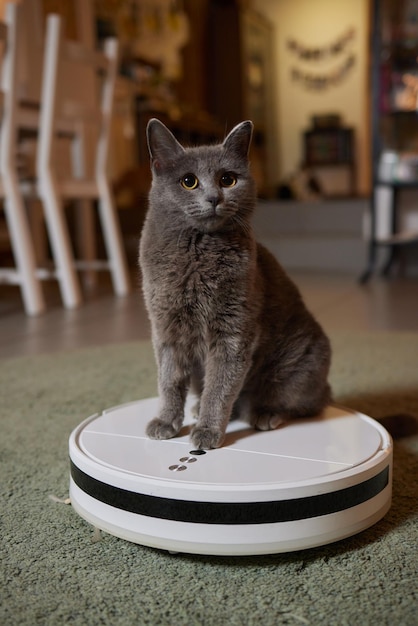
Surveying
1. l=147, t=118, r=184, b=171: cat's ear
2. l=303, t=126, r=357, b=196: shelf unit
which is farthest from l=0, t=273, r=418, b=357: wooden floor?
l=303, t=126, r=357, b=196: shelf unit

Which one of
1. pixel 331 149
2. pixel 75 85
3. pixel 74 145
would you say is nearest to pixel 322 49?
pixel 331 149

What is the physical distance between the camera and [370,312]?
108 inches

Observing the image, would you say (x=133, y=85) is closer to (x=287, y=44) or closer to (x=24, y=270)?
(x=24, y=270)

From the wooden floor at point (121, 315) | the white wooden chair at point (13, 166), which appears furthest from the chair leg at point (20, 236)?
the wooden floor at point (121, 315)

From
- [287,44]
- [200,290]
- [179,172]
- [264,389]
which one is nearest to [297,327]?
[264,389]

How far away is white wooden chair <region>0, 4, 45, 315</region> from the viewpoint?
102 inches

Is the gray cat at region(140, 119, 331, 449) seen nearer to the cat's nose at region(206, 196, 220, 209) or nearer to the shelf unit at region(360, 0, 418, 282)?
the cat's nose at region(206, 196, 220, 209)

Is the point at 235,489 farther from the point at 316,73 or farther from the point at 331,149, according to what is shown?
the point at 316,73

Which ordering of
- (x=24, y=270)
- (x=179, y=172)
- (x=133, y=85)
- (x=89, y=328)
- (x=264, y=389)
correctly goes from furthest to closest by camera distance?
1. (x=133, y=85)
2. (x=24, y=270)
3. (x=89, y=328)
4. (x=264, y=389)
5. (x=179, y=172)

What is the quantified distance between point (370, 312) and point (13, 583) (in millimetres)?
2213

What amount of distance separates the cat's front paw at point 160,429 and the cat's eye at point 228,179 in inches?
15.5

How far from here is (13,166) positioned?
2691mm

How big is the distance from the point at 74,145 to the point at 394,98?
6.20 ft

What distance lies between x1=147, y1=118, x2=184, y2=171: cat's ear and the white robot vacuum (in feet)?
1.44
